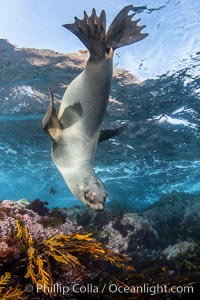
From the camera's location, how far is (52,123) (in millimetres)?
3836

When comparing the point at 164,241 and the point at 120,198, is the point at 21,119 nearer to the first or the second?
the point at 164,241

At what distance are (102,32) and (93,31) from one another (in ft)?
0.44

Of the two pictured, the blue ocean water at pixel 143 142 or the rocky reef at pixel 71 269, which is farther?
the blue ocean water at pixel 143 142

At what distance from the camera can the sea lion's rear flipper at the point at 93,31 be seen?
12.9ft

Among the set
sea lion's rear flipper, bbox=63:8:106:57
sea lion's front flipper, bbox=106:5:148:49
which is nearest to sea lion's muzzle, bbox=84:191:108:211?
sea lion's rear flipper, bbox=63:8:106:57

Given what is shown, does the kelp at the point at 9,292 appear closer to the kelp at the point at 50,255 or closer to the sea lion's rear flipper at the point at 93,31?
the kelp at the point at 50,255

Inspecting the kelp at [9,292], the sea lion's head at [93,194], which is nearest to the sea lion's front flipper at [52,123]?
the sea lion's head at [93,194]

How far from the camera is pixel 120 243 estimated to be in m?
8.96

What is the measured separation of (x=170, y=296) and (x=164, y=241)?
21.9 ft

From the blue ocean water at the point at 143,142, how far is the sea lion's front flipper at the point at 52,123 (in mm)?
8359

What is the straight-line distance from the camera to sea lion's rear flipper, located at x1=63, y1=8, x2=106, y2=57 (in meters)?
3.95

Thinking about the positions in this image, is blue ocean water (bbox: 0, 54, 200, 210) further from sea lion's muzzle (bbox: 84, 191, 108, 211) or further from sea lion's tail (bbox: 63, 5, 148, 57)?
sea lion's muzzle (bbox: 84, 191, 108, 211)

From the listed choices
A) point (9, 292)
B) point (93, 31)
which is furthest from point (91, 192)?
point (93, 31)

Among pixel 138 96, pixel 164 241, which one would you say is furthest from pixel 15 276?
pixel 138 96
